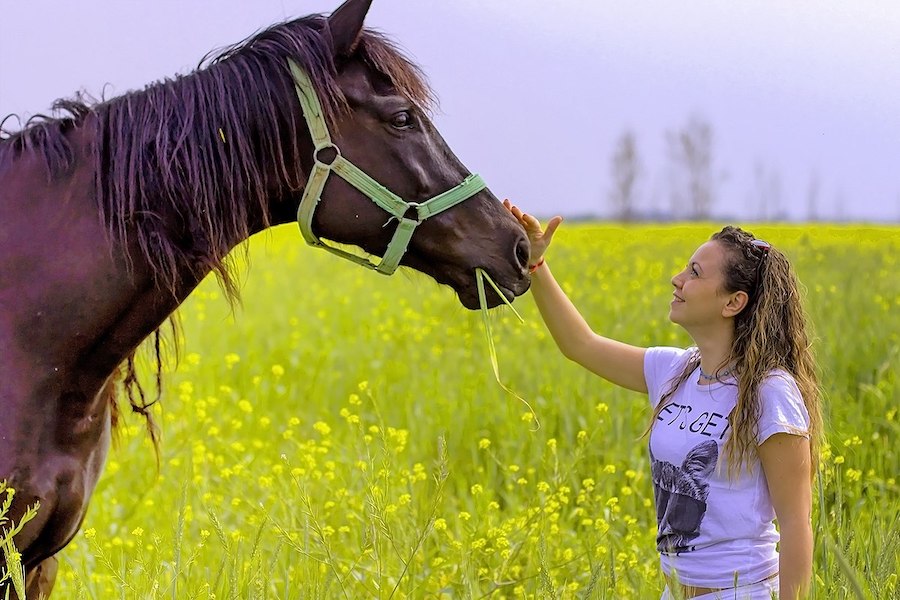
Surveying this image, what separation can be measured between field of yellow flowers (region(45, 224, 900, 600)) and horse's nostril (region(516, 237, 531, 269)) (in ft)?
1.01

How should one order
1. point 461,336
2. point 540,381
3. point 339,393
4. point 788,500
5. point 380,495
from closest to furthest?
point 788,500
point 380,495
point 540,381
point 339,393
point 461,336

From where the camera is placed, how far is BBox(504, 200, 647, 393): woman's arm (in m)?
2.74

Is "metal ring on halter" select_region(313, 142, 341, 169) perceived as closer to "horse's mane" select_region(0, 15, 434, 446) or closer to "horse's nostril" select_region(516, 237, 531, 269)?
"horse's mane" select_region(0, 15, 434, 446)

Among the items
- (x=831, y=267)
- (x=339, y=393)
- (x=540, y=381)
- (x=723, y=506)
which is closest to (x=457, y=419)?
(x=540, y=381)

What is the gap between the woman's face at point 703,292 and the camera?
2344 millimetres

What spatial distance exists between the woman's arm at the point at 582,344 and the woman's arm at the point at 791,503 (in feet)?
2.17

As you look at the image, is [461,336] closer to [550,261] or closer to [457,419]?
[457,419]

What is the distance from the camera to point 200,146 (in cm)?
217

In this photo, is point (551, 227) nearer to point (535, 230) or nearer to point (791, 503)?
point (535, 230)

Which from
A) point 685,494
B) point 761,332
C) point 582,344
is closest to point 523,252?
point 582,344

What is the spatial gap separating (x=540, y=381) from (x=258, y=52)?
3060 mm

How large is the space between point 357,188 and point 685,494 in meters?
1.14

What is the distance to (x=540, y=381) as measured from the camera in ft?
16.3

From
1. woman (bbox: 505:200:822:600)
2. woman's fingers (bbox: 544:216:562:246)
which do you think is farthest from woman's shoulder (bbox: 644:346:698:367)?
woman's fingers (bbox: 544:216:562:246)
